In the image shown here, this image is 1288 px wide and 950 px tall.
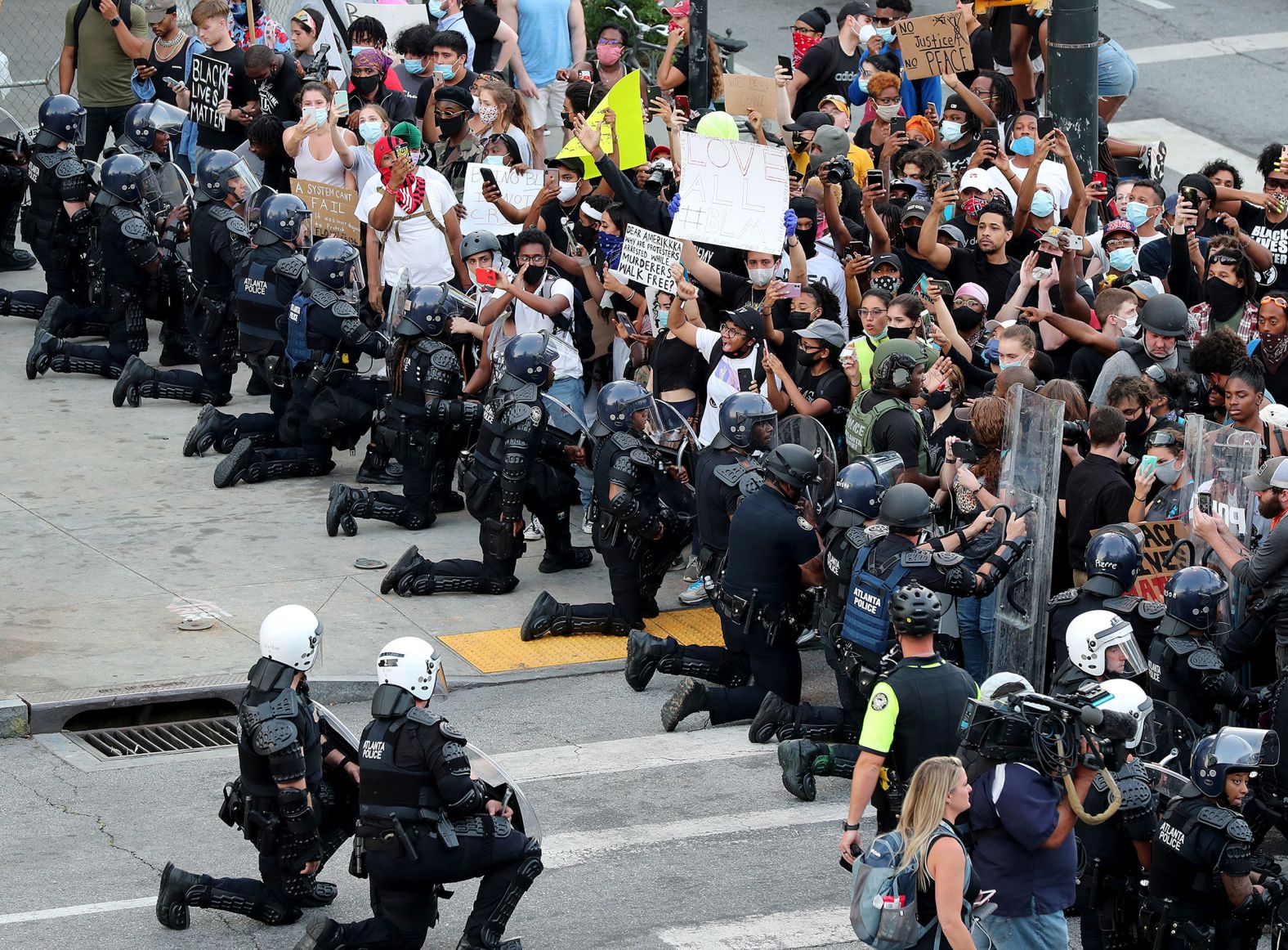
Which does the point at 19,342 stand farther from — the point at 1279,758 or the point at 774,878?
the point at 1279,758

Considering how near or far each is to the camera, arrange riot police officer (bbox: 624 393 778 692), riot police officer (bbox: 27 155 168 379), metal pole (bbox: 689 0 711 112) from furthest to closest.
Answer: metal pole (bbox: 689 0 711 112) < riot police officer (bbox: 27 155 168 379) < riot police officer (bbox: 624 393 778 692)

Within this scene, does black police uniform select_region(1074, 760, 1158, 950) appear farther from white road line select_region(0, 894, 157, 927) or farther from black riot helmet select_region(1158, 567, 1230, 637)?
white road line select_region(0, 894, 157, 927)

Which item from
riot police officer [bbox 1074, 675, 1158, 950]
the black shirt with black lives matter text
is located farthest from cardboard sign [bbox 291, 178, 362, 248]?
riot police officer [bbox 1074, 675, 1158, 950]

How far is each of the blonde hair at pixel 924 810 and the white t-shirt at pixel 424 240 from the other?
8323 mm

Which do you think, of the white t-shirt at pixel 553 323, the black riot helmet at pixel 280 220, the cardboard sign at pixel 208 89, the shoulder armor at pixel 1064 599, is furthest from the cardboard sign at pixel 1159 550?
the cardboard sign at pixel 208 89

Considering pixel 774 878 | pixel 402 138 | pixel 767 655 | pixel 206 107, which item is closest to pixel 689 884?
pixel 774 878

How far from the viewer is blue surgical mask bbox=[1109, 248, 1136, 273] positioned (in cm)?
1216

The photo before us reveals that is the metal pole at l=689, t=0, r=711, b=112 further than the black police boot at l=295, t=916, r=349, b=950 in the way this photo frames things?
Yes

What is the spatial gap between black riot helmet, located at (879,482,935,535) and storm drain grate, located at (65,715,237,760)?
12.5 feet

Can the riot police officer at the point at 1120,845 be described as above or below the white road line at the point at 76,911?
above

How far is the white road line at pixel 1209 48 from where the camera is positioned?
2416cm

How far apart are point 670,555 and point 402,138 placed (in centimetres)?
482

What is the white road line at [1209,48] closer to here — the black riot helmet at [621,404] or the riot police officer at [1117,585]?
the black riot helmet at [621,404]

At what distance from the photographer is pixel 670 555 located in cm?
1154
